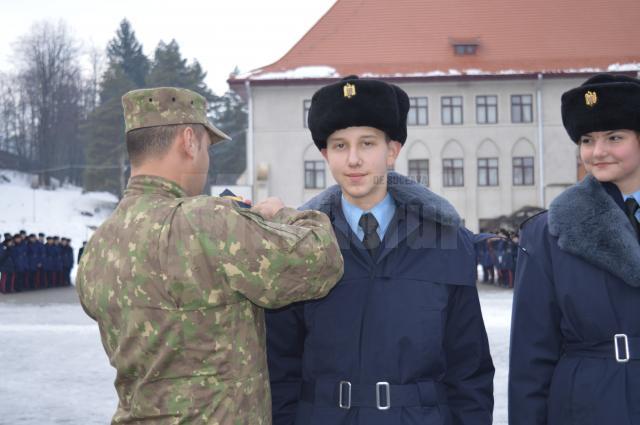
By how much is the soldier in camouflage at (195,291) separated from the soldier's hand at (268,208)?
10 millimetres

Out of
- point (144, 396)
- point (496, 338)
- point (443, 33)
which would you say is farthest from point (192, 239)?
point (443, 33)

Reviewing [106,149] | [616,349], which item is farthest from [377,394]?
[106,149]

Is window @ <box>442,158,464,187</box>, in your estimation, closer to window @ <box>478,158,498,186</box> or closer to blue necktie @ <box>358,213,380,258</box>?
window @ <box>478,158,498,186</box>

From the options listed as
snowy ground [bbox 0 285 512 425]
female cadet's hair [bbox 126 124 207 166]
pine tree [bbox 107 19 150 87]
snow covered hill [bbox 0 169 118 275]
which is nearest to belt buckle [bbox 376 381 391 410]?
female cadet's hair [bbox 126 124 207 166]

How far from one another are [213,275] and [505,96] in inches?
1420

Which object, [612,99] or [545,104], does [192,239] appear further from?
[545,104]

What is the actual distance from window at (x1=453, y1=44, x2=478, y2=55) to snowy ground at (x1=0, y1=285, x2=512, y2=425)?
78.6 feet

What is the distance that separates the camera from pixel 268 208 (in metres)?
2.82

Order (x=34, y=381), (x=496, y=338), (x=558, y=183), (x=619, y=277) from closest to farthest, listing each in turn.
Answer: (x=619, y=277)
(x=34, y=381)
(x=496, y=338)
(x=558, y=183)

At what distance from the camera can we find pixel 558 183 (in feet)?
117

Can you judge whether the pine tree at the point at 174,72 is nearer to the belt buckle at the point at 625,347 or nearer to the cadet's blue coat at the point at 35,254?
the cadet's blue coat at the point at 35,254

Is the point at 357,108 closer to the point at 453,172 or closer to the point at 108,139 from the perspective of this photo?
the point at 453,172

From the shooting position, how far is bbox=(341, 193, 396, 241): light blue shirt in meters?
3.24

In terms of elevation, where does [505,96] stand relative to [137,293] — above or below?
above
